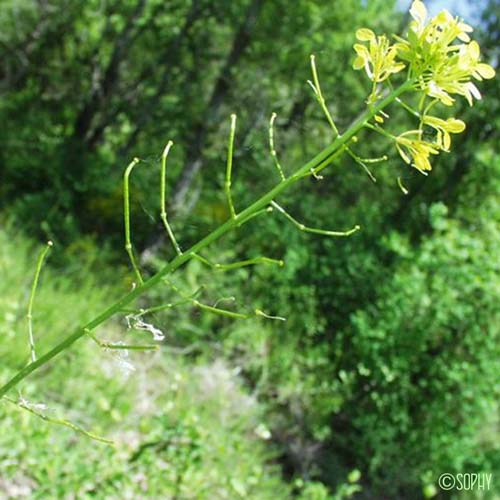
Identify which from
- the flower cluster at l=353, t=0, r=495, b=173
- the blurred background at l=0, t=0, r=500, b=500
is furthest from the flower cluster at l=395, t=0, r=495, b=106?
the blurred background at l=0, t=0, r=500, b=500

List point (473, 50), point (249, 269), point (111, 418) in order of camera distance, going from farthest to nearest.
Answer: point (249, 269)
point (111, 418)
point (473, 50)

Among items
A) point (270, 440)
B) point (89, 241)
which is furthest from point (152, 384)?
point (89, 241)

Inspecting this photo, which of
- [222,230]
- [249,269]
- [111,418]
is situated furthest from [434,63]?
[249,269]

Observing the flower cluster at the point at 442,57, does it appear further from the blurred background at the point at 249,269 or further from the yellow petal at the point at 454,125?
the blurred background at the point at 249,269

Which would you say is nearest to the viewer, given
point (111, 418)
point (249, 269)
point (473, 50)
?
point (473, 50)

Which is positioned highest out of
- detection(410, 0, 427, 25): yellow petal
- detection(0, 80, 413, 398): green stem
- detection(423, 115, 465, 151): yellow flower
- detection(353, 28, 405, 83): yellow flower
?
detection(410, 0, 427, 25): yellow petal

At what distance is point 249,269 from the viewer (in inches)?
232

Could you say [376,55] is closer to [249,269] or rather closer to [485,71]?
[485,71]

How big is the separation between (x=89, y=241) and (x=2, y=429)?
3245 millimetres

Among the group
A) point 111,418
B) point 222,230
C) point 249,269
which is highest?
point 222,230

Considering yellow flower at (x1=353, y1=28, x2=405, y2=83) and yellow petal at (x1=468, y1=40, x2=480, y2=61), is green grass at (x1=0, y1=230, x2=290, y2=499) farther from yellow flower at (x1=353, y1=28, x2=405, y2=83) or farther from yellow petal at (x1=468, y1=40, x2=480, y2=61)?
yellow petal at (x1=468, y1=40, x2=480, y2=61)

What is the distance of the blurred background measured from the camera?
153 inches

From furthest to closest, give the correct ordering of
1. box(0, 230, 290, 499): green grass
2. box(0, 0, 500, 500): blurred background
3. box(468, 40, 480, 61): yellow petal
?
box(0, 0, 500, 500): blurred background, box(0, 230, 290, 499): green grass, box(468, 40, 480, 61): yellow petal

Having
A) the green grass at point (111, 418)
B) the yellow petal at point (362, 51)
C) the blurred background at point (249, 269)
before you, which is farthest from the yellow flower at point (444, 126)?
the blurred background at point (249, 269)
